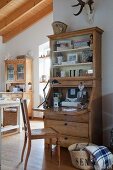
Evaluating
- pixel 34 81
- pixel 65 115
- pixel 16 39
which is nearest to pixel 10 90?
pixel 34 81

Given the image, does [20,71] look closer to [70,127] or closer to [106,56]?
[106,56]

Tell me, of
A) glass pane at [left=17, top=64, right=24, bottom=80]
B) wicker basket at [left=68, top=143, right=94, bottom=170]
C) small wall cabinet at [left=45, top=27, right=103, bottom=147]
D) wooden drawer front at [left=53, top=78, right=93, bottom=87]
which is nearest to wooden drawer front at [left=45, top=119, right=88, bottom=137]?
Result: small wall cabinet at [left=45, top=27, right=103, bottom=147]

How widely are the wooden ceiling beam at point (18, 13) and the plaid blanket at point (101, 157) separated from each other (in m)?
4.32

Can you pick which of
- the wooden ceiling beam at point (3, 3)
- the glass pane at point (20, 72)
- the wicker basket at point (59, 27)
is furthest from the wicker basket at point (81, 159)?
the glass pane at point (20, 72)

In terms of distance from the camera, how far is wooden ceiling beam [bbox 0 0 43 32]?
19.8ft

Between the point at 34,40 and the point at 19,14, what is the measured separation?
89 cm

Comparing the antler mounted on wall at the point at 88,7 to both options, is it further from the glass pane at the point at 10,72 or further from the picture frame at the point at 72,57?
the glass pane at the point at 10,72

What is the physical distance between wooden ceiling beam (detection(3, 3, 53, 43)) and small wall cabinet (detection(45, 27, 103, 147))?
2.79 m

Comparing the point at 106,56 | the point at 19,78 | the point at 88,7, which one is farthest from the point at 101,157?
the point at 19,78

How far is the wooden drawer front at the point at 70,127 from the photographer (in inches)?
133

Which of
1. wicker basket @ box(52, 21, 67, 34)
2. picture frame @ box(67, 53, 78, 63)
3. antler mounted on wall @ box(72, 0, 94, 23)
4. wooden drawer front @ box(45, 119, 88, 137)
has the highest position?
antler mounted on wall @ box(72, 0, 94, 23)

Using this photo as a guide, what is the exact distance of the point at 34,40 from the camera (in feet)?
22.6

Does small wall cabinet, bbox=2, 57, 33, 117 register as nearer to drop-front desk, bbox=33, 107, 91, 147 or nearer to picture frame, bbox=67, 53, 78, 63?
picture frame, bbox=67, 53, 78, 63

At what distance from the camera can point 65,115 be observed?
351cm
